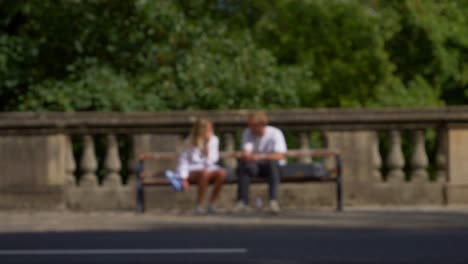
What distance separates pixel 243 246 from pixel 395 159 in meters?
4.99

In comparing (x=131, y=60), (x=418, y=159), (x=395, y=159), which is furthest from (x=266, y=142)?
(x=131, y=60)

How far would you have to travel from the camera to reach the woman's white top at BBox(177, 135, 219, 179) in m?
13.8

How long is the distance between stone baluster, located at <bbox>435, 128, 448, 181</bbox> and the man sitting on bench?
204 centimetres

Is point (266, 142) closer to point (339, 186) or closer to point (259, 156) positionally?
point (259, 156)

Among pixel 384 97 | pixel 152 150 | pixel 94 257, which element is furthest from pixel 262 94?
pixel 384 97

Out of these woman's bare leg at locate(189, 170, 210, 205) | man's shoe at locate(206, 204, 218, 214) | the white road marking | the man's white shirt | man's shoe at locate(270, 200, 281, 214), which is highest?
the man's white shirt

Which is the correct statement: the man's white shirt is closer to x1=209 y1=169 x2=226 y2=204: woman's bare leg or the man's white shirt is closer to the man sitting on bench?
the man sitting on bench

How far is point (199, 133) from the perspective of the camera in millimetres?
13711

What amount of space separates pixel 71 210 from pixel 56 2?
6687mm

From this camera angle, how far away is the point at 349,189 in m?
14.6

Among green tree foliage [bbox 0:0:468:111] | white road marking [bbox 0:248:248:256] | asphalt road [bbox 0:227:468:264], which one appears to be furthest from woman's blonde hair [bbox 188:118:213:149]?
green tree foliage [bbox 0:0:468:111]

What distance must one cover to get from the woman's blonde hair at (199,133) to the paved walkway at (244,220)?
0.82 m

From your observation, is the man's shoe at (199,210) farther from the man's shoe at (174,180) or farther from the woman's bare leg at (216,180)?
the man's shoe at (174,180)

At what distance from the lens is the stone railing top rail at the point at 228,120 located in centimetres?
1452
